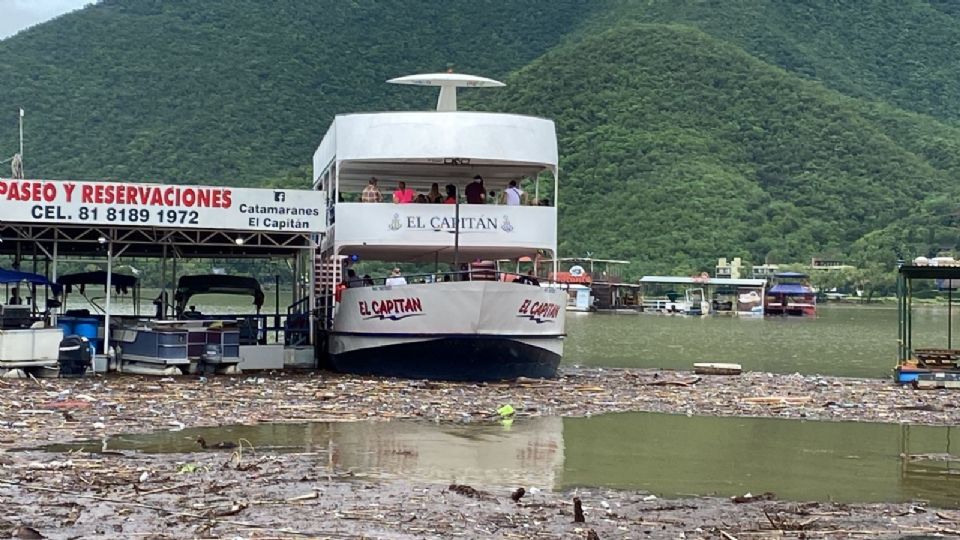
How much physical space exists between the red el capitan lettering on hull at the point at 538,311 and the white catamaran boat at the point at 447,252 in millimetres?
25

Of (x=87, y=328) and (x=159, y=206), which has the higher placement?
(x=159, y=206)

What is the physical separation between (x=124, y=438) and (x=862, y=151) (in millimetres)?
107826

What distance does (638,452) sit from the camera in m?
16.4

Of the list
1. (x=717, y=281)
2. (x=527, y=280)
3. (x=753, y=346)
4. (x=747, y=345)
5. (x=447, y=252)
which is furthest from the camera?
(x=717, y=281)

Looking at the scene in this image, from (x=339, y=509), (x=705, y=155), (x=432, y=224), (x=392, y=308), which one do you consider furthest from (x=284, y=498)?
(x=705, y=155)

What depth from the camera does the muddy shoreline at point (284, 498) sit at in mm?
10953

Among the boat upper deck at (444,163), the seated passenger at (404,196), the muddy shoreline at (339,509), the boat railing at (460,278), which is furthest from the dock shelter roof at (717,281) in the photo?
the muddy shoreline at (339,509)

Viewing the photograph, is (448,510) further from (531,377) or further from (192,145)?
(192,145)

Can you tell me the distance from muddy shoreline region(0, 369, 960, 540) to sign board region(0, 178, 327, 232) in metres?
4.42

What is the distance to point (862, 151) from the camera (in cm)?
11600

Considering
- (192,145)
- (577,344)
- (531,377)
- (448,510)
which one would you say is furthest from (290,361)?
(192,145)

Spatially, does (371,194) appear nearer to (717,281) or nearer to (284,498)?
(284,498)

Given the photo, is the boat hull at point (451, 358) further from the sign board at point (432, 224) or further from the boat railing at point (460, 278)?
the sign board at point (432, 224)

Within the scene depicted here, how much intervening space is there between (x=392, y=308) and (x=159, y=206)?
4657mm
